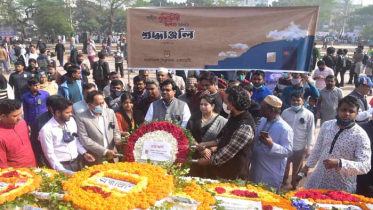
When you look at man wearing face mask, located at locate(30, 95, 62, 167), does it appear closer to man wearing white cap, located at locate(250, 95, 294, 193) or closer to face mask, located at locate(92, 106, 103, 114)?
face mask, located at locate(92, 106, 103, 114)

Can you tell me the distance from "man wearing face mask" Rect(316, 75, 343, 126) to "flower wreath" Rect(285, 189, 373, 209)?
11.5ft

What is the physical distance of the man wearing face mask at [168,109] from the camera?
450 centimetres

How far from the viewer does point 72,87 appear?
644 centimetres

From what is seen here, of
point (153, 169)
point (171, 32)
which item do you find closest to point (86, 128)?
point (153, 169)

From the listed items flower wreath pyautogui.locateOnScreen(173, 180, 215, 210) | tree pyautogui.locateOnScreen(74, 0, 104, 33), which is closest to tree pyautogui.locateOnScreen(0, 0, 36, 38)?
tree pyautogui.locateOnScreen(74, 0, 104, 33)

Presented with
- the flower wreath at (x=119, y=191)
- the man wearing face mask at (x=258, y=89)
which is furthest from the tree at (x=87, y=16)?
the flower wreath at (x=119, y=191)

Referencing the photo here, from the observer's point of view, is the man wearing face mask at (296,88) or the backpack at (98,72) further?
the backpack at (98,72)

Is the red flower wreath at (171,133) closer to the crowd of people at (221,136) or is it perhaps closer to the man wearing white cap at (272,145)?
the crowd of people at (221,136)

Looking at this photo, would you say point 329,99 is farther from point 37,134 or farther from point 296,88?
point 37,134

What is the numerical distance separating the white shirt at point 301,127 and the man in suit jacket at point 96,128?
278 cm

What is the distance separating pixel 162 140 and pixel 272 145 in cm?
130

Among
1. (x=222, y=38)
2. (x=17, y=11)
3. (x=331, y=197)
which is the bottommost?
(x=331, y=197)

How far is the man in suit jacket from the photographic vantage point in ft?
13.3

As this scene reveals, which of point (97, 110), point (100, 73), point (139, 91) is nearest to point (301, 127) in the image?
point (139, 91)
